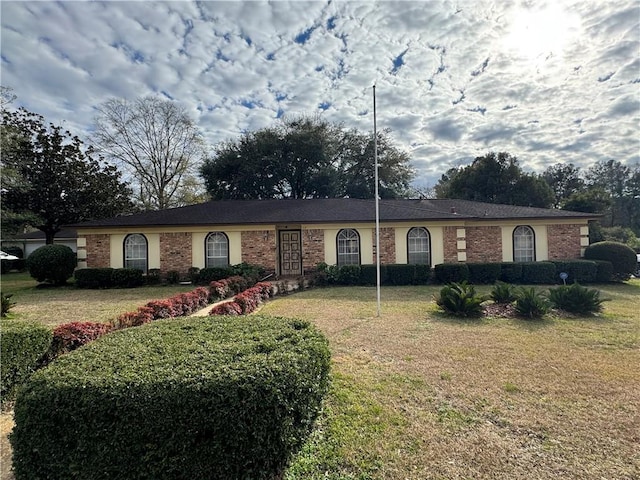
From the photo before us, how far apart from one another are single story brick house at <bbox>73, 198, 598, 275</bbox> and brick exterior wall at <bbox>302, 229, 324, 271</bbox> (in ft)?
0.15

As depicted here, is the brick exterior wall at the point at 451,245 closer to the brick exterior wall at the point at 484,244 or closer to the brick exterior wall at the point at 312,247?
the brick exterior wall at the point at 484,244

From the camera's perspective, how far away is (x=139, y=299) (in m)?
10.9

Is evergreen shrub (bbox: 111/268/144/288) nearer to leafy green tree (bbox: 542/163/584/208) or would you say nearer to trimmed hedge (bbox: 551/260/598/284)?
trimmed hedge (bbox: 551/260/598/284)

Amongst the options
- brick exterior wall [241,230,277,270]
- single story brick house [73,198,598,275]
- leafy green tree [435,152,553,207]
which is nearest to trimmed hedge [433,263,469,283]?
single story brick house [73,198,598,275]

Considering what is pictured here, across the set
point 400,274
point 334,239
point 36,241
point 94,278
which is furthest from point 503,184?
point 36,241

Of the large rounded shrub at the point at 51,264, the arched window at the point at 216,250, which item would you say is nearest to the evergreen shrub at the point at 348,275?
the arched window at the point at 216,250

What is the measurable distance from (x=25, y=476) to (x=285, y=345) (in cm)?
203

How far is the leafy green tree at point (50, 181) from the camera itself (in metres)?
20.7

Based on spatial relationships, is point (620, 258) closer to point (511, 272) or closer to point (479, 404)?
point (511, 272)

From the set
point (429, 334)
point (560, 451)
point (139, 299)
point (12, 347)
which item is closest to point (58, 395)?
point (12, 347)

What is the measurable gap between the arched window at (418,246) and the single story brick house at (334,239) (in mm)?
44

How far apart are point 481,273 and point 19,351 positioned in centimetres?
1443

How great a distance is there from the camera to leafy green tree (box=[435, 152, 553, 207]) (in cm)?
2908

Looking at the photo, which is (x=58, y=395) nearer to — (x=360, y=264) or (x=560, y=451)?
(x=560, y=451)
